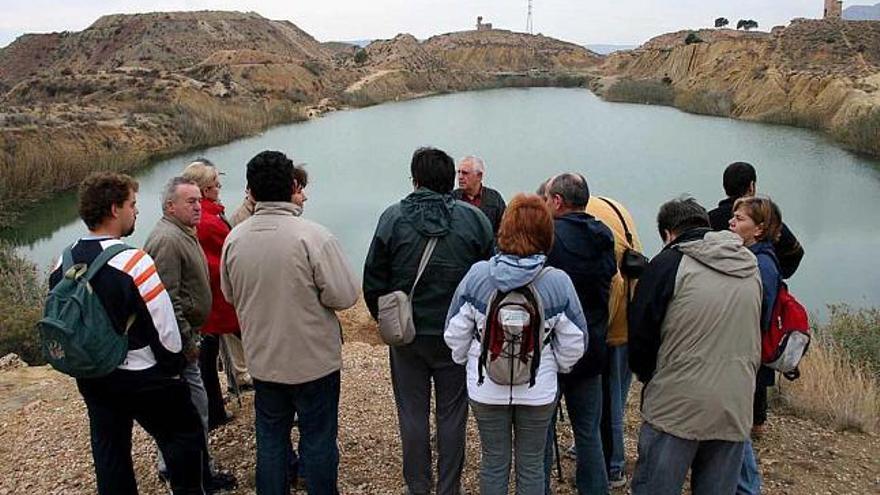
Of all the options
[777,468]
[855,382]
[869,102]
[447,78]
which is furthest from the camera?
[447,78]

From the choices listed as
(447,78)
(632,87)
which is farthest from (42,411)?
(447,78)

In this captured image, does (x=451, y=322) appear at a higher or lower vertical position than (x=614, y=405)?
higher

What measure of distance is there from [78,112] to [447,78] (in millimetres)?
42413

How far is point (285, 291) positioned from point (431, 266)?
0.58 m

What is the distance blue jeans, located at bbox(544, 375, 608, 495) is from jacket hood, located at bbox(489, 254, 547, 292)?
0.66 m

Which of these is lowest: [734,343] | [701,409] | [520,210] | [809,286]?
[809,286]

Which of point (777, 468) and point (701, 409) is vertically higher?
point (701, 409)

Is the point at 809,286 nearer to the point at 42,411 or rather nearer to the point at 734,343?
the point at 734,343

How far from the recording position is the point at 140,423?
2666mm

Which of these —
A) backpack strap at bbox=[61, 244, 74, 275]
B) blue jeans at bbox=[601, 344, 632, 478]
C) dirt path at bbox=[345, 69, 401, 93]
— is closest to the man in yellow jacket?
blue jeans at bbox=[601, 344, 632, 478]

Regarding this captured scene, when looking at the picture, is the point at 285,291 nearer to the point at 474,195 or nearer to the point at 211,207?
the point at 211,207

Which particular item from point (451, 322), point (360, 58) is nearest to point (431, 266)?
point (451, 322)

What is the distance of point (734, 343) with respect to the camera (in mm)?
2369

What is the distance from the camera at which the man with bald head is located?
12.9 ft
